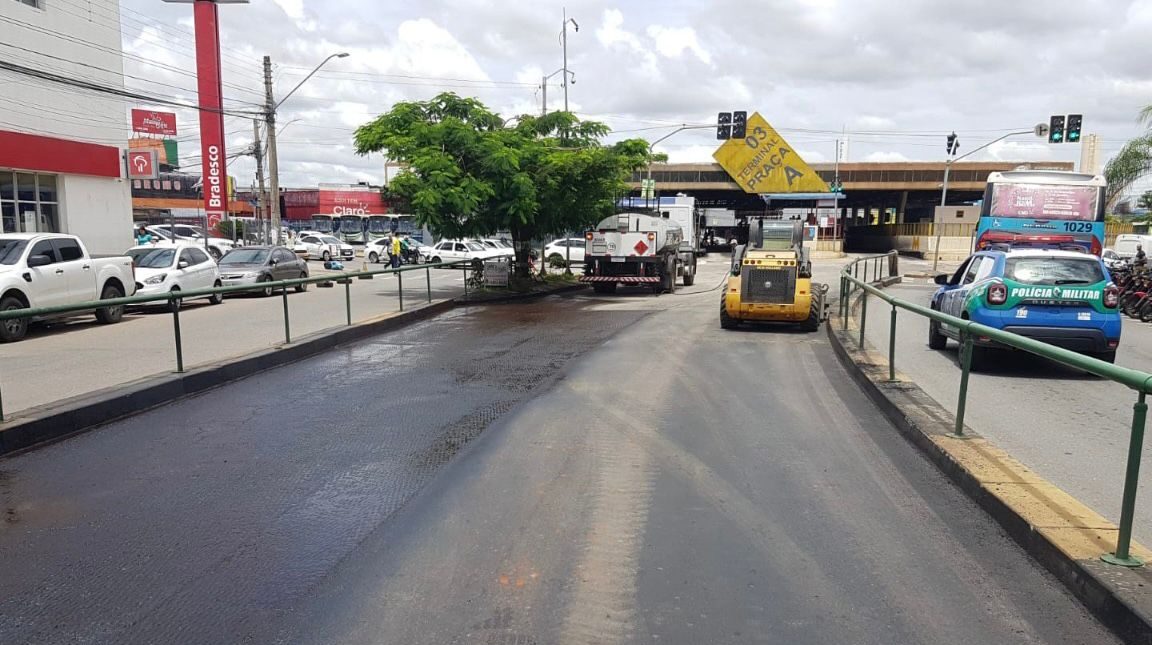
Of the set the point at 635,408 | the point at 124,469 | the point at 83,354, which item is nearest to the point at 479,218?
the point at 83,354

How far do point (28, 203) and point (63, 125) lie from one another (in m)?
2.39

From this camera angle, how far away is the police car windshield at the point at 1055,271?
35.1 ft

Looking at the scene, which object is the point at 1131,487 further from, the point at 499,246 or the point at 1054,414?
the point at 499,246

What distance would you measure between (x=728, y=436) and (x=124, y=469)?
4988mm

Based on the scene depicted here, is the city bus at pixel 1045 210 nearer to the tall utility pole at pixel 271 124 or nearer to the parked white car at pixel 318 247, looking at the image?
the tall utility pole at pixel 271 124

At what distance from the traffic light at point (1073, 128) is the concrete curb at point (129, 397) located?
31.6 metres

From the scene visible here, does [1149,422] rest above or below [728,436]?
above

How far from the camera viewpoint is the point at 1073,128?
32594mm

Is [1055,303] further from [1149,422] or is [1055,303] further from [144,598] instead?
[144,598]

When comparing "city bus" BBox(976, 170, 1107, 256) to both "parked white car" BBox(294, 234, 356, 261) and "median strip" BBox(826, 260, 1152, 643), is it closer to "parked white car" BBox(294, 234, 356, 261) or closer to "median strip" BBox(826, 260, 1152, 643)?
"median strip" BBox(826, 260, 1152, 643)

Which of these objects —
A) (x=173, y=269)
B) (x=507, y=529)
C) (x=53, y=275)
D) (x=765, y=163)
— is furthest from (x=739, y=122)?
(x=765, y=163)

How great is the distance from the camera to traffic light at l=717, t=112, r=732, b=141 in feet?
106

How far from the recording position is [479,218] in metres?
22.4

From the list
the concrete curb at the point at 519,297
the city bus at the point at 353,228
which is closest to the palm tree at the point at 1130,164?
the concrete curb at the point at 519,297
